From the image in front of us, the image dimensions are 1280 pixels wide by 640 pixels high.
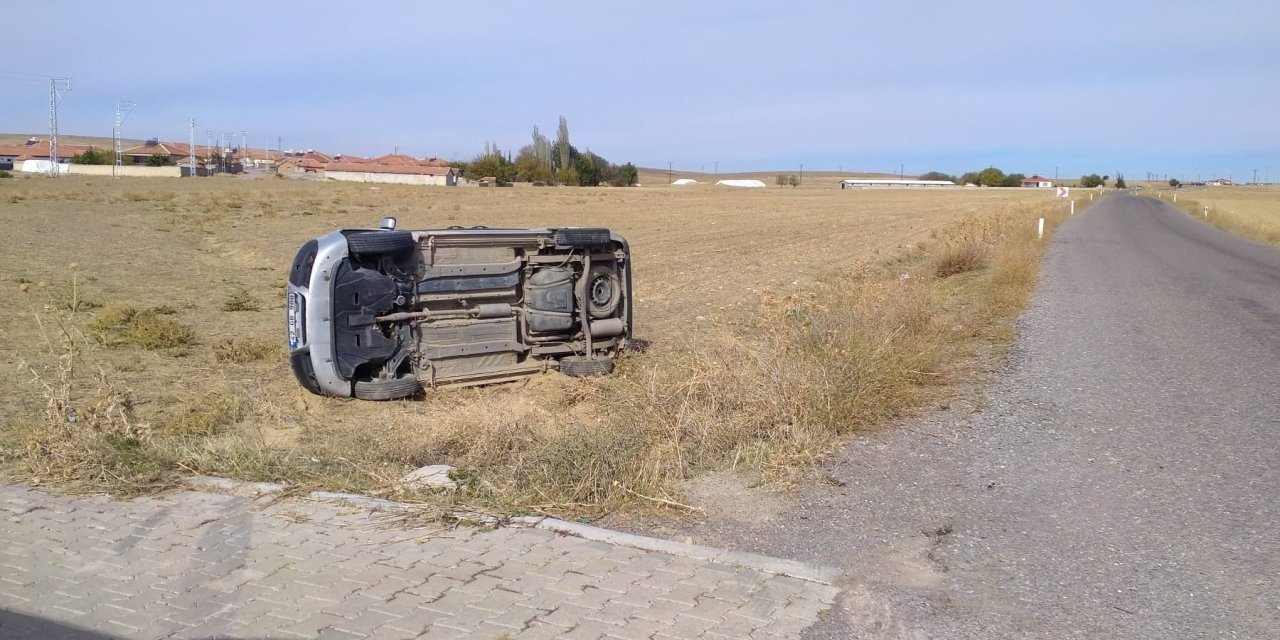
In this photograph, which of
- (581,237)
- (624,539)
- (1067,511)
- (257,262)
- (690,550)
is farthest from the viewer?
(257,262)

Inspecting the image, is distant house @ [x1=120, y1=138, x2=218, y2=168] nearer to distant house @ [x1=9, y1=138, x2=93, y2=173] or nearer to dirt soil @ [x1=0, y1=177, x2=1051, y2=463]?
distant house @ [x1=9, y1=138, x2=93, y2=173]

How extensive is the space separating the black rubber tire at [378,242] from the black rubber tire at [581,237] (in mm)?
1428

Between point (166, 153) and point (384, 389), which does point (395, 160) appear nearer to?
point (166, 153)

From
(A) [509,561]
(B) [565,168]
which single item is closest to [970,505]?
(A) [509,561]

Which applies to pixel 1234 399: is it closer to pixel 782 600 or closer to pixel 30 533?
pixel 782 600

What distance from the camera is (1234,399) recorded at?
7.94 meters

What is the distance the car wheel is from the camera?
334 inches

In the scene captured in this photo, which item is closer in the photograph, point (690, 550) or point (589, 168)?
point (690, 550)

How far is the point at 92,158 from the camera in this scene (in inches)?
4825

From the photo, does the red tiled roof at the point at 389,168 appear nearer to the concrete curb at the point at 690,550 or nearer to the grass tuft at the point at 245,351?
the grass tuft at the point at 245,351

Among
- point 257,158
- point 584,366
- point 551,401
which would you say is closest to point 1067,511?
point 551,401

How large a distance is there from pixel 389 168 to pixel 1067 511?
13157 centimetres

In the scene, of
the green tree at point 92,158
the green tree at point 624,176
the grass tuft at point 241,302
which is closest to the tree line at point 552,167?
the green tree at point 624,176

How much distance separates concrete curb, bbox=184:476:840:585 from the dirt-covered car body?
267 centimetres
